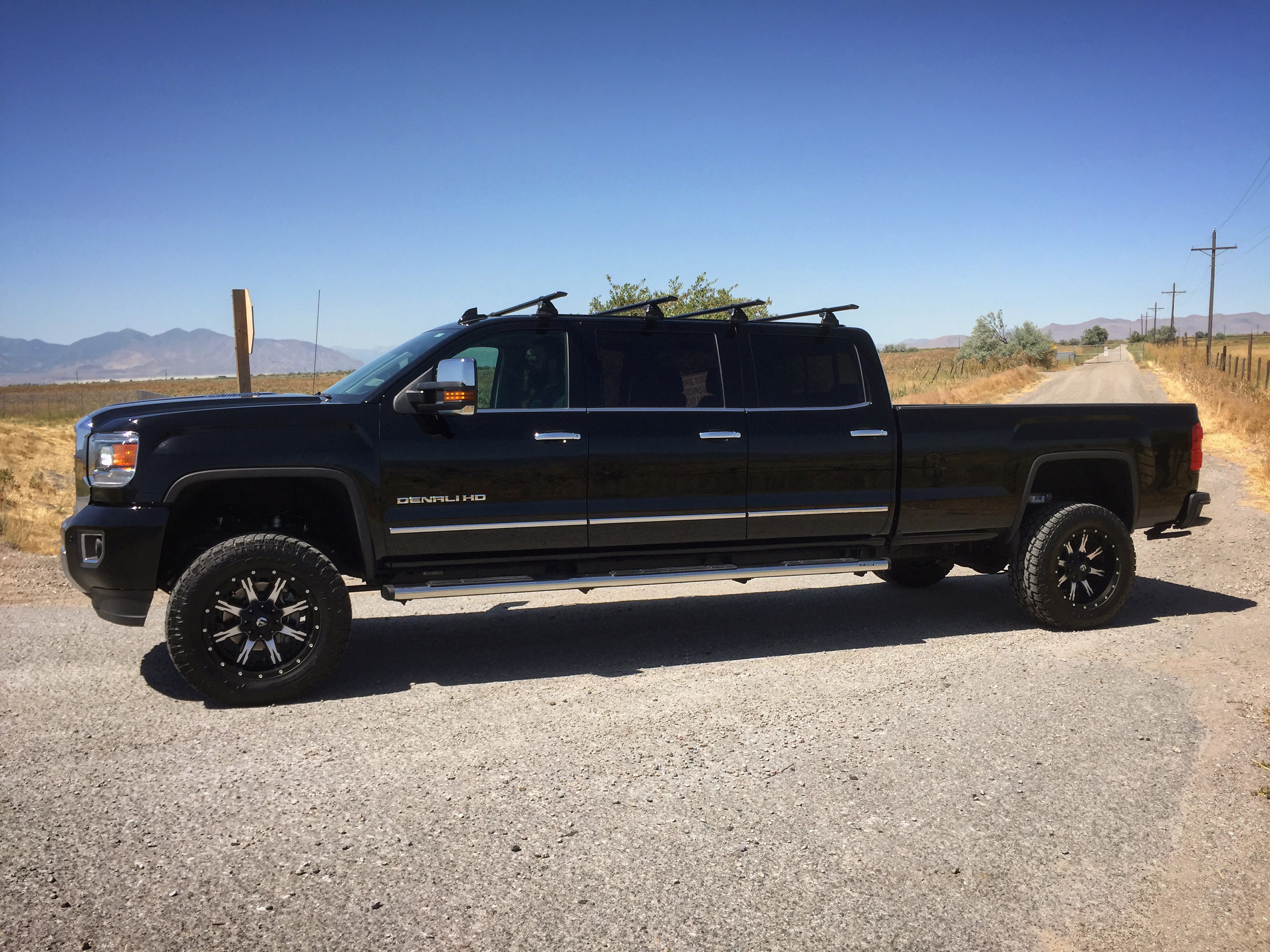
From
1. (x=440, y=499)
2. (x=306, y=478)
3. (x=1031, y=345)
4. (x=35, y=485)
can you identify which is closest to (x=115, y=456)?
(x=306, y=478)

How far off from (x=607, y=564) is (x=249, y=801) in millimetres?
2479

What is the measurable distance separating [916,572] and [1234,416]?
670 inches

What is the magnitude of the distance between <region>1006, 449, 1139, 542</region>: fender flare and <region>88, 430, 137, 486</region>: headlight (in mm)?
5444

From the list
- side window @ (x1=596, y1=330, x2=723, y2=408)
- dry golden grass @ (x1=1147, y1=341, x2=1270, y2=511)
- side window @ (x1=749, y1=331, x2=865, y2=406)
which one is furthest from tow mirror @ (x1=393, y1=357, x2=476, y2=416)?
dry golden grass @ (x1=1147, y1=341, x2=1270, y2=511)

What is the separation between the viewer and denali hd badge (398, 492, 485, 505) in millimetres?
5176

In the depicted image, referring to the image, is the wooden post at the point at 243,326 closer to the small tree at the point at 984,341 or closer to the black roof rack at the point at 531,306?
the black roof rack at the point at 531,306

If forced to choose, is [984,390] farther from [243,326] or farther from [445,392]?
[445,392]

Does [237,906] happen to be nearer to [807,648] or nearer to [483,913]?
[483,913]

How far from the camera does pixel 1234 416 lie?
2072 cm

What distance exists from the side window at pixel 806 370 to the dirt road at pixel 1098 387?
62.6 feet

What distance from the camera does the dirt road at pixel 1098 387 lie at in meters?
35.6

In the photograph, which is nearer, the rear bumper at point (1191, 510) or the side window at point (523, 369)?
the side window at point (523, 369)

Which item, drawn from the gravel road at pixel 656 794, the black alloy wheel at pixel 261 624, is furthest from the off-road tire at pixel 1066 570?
the black alloy wheel at pixel 261 624

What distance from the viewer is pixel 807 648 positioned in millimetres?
5996
